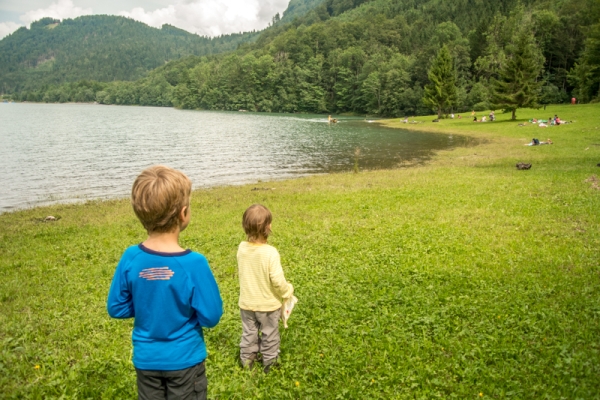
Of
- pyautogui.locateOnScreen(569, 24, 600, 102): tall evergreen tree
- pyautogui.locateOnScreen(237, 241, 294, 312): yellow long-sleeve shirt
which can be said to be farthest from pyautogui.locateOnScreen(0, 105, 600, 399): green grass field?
pyautogui.locateOnScreen(569, 24, 600, 102): tall evergreen tree

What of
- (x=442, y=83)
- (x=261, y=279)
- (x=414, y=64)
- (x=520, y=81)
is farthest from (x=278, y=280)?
(x=414, y=64)

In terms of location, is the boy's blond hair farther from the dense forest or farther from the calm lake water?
the dense forest

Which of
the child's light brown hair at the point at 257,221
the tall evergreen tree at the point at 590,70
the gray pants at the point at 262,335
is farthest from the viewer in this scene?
the tall evergreen tree at the point at 590,70

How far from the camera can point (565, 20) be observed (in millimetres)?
81125

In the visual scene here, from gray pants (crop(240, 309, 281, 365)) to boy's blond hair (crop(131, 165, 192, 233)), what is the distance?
8.44 feet

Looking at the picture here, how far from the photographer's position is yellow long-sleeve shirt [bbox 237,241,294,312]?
4871 mm

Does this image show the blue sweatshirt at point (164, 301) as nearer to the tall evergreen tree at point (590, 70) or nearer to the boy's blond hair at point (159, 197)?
the boy's blond hair at point (159, 197)

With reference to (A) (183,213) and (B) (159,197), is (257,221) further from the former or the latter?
(B) (159,197)

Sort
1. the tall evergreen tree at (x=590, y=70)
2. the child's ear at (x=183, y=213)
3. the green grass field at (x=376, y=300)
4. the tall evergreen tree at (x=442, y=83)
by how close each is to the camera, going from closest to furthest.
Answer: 1. the child's ear at (x=183, y=213)
2. the green grass field at (x=376, y=300)
3. the tall evergreen tree at (x=590, y=70)
4. the tall evergreen tree at (x=442, y=83)

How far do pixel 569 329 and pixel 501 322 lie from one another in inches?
34.9

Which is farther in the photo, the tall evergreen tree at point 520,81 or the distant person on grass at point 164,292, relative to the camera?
the tall evergreen tree at point 520,81

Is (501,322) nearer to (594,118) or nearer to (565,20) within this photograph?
(594,118)

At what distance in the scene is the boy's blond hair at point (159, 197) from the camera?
2803 mm

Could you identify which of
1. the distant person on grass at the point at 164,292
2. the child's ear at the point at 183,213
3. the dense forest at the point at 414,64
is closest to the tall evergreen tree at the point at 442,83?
the dense forest at the point at 414,64
